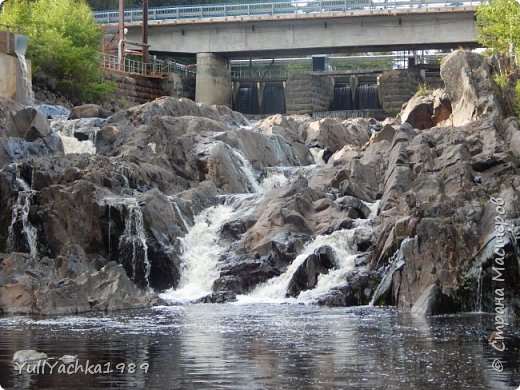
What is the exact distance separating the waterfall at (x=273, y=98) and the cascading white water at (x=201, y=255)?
34791 mm

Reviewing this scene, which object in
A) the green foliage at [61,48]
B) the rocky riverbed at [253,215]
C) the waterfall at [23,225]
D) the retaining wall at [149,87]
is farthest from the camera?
the retaining wall at [149,87]

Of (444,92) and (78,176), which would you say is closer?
(78,176)

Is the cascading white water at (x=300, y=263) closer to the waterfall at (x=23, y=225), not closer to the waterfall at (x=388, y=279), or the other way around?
the waterfall at (x=388, y=279)

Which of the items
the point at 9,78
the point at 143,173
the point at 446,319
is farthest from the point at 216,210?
the point at 9,78

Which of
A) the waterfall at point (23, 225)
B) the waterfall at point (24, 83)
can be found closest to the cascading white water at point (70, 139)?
the waterfall at point (24, 83)

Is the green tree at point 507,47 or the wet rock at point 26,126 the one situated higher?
the green tree at point 507,47

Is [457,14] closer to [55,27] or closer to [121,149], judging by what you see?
[55,27]

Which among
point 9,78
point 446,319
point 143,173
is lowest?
point 446,319

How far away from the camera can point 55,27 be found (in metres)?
67.1

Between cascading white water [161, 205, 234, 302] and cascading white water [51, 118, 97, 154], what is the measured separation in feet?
31.7

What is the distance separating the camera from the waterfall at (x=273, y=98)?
73688mm

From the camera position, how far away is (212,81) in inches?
2842

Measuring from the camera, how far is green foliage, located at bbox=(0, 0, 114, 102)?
6312 centimetres

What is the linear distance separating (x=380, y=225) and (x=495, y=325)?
10.6 meters
